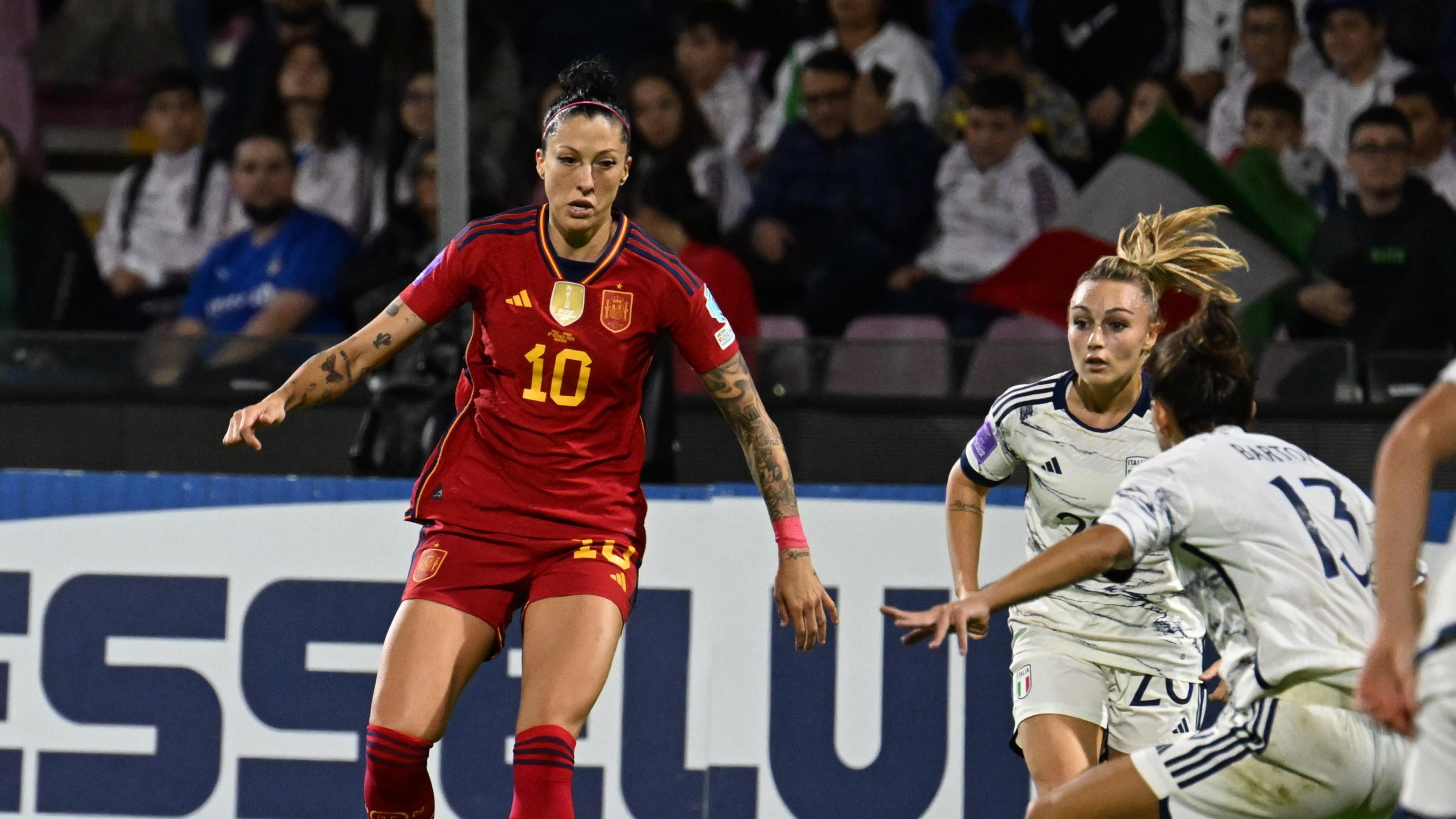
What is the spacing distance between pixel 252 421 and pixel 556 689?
91 cm

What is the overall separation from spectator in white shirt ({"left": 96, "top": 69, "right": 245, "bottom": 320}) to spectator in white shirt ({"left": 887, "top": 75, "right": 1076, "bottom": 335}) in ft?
11.5

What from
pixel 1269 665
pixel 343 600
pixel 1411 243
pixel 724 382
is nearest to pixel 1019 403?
pixel 724 382

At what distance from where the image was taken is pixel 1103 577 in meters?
4.30

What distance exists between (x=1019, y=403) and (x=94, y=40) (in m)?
7.04

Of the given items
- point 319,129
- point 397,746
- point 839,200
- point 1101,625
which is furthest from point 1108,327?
point 319,129

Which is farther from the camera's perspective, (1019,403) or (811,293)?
(811,293)

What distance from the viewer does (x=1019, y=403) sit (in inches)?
176

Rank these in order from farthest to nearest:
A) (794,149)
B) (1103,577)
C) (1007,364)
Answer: (794,149), (1007,364), (1103,577)

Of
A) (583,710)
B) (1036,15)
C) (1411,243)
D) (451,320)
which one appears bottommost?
(583,710)

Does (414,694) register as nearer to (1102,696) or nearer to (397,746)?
(397,746)

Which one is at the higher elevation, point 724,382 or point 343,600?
point 724,382

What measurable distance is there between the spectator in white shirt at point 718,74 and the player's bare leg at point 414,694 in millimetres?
4709

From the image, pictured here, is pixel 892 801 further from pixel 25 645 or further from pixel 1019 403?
pixel 25 645

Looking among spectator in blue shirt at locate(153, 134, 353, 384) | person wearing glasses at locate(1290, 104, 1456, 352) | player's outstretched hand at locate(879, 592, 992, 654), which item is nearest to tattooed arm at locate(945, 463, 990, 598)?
player's outstretched hand at locate(879, 592, 992, 654)
